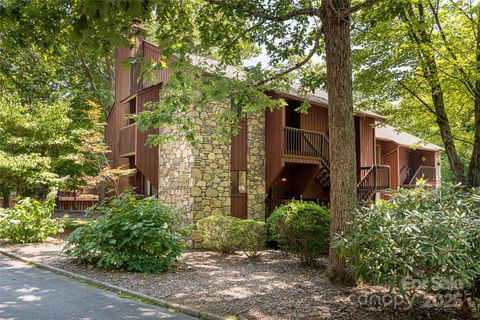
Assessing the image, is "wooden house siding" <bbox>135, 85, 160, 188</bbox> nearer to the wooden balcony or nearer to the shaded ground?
the wooden balcony

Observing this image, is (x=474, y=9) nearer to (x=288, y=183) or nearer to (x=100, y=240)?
(x=288, y=183)

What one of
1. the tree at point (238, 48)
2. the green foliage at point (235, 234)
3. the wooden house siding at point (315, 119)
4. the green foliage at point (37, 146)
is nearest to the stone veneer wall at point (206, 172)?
the green foliage at point (235, 234)

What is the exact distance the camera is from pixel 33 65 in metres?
26.0

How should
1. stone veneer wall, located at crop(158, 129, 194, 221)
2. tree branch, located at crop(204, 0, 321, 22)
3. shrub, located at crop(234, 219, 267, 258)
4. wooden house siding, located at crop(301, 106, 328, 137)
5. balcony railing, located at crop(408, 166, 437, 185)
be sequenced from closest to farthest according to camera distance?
tree branch, located at crop(204, 0, 321, 22), shrub, located at crop(234, 219, 267, 258), stone veneer wall, located at crop(158, 129, 194, 221), wooden house siding, located at crop(301, 106, 328, 137), balcony railing, located at crop(408, 166, 437, 185)

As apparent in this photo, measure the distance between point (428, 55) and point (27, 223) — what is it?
1310 centimetres

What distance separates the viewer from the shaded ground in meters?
5.38

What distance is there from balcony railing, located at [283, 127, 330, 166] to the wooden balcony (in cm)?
616

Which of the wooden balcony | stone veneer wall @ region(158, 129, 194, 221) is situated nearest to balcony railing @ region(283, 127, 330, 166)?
stone veneer wall @ region(158, 129, 194, 221)

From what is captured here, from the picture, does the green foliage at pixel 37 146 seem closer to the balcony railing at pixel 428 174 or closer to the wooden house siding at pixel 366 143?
the wooden house siding at pixel 366 143

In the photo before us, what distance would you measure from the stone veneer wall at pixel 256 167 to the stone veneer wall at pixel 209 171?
102 cm

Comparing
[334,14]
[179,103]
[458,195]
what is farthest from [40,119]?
[458,195]

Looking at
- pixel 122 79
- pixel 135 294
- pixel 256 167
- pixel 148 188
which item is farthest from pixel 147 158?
pixel 135 294

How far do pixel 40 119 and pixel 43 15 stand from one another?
10.5 metres

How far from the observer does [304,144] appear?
A: 14.4m
